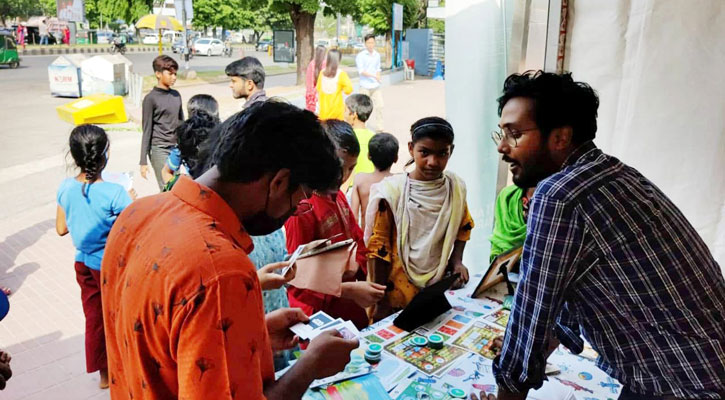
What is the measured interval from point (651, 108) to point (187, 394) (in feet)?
9.68

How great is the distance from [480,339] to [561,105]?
995 mm

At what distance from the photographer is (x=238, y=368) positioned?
930 millimetres

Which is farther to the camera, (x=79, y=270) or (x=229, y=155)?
(x=79, y=270)

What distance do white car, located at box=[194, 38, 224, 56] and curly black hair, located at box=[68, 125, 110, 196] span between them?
36.7m

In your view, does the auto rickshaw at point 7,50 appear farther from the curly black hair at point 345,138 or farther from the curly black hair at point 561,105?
the curly black hair at point 561,105

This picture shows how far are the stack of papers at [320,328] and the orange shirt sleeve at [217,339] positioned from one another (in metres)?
0.57

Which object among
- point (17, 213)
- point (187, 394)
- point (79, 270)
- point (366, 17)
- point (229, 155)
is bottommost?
point (17, 213)

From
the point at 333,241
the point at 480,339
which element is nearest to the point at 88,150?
the point at 333,241

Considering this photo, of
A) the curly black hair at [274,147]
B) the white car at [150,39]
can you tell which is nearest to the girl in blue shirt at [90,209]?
the curly black hair at [274,147]

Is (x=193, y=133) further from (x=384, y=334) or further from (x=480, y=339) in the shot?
(x=480, y=339)

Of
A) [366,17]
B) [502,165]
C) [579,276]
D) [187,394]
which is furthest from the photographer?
[366,17]

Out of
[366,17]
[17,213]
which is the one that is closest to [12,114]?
[17,213]

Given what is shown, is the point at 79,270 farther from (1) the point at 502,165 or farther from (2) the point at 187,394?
(1) the point at 502,165

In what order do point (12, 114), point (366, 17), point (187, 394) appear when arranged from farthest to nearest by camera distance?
point (366, 17)
point (12, 114)
point (187, 394)
